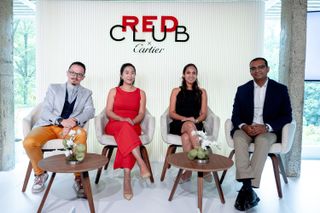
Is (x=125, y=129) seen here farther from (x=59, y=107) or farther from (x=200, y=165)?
(x=200, y=165)

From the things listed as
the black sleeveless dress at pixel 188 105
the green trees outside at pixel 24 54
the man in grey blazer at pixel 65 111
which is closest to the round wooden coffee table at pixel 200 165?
the black sleeveless dress at pixel 188 105

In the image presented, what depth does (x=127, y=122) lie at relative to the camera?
12.6 ft

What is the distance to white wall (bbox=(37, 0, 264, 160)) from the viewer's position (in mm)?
4926

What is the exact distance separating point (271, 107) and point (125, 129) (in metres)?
1.72

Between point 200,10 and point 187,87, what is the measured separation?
1.38 meters

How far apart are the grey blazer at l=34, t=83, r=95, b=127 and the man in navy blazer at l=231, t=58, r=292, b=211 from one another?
1.79m

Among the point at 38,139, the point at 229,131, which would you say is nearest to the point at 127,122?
the point at 38,139

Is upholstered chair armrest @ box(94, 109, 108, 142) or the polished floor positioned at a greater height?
upholstered chair armrest @ box(94, 109, 108, 142)

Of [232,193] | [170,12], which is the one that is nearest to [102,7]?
[170,12]

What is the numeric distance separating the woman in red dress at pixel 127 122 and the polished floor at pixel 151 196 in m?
0.24

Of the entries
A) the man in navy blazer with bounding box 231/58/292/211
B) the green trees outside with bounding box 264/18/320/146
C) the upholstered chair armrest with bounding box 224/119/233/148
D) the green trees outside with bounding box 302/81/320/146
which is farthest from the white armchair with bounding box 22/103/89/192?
the green trees outside with bounding box 302/81/320/146

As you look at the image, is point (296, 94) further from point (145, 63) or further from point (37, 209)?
point (37, 209)

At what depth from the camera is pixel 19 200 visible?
10.7ft

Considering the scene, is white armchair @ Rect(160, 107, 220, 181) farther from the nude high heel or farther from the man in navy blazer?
the nude high heel
